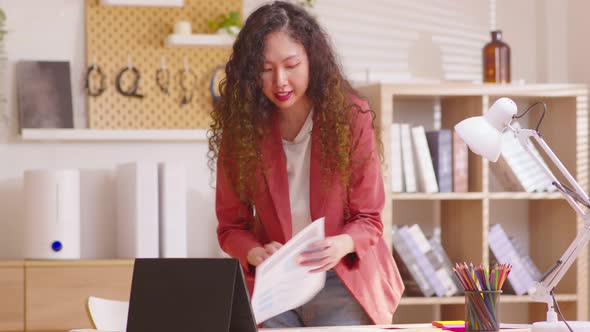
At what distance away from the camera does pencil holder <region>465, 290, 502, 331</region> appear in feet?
5.86

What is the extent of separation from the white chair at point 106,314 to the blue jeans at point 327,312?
0.36 meters

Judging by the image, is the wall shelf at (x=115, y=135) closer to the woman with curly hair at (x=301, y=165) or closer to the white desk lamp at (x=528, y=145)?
the woman with curly hair at (x=301, y=165)

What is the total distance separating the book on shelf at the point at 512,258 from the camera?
3764 millimetres

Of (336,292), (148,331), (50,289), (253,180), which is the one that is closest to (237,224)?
(253,180)

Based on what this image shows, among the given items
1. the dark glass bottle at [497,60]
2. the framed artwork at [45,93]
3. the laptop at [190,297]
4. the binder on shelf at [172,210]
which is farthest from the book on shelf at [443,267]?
the laptop at [190,297]

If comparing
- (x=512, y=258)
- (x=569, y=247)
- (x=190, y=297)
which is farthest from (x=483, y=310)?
(x=512, y=258)

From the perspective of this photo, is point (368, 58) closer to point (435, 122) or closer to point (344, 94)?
point (435, 122)

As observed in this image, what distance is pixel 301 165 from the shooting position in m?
2.24

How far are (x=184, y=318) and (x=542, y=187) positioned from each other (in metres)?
2.62

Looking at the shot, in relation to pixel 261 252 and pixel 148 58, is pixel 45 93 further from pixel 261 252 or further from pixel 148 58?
pixel 261 252

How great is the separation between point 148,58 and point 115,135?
0.36 metres

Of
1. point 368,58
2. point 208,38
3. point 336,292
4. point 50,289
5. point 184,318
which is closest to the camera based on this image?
point 184,318

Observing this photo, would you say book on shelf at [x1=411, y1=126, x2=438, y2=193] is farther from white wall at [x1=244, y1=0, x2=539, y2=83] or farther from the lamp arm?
the lamp arm

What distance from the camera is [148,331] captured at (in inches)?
60.2
